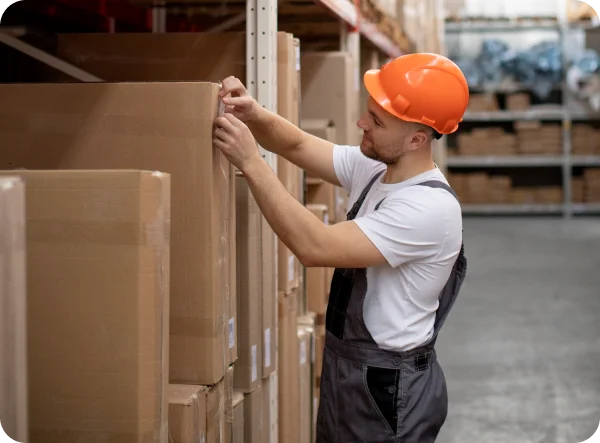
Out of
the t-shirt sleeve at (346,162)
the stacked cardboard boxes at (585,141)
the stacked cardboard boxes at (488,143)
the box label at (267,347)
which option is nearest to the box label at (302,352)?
the box label at (267,347)

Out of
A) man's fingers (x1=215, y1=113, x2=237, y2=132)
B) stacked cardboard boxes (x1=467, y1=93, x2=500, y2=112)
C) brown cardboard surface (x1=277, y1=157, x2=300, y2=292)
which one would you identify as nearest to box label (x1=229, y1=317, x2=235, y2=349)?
man's fingers (x1=215, y1=113, x2=237, y2=132)

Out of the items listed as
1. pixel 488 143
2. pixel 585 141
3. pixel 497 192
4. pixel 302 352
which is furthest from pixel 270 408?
pixel 585 141

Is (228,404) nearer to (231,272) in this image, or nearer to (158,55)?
(231,272)

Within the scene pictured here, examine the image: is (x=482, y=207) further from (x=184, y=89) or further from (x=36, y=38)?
(x=184, y=89)

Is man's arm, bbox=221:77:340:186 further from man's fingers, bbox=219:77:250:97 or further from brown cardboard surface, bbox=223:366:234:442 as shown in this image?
brown cardboard surface, bbox=223:366:234:442

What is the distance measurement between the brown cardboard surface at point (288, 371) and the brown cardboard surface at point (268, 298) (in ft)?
0.91

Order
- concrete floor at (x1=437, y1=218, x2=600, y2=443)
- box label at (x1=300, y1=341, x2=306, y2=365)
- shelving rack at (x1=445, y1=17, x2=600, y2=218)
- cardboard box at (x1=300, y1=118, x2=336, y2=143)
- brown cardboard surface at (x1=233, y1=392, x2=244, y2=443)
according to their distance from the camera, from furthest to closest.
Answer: shelving rack at (x1=445, y1=17, x2=600, y2=218), concrete floor at (x1=437, y1=218, x2=600, y2=443), cardboard box at (x1=300, y1=118, x2=336, y2=143), box label at (x1=300, y1=341, x2=306, y2=365), brown cardboard surface at (x1=233, y1=392, x2=244, y2=443)

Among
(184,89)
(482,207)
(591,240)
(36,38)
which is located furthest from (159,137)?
(482,207)

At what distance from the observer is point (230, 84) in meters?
2.23

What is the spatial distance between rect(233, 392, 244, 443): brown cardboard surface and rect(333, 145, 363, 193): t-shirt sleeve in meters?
0.68

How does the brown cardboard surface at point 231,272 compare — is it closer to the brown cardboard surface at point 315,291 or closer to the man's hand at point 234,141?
the man's hand at point 234,141

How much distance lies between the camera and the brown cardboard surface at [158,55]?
3012 mm

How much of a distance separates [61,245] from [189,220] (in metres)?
0.40

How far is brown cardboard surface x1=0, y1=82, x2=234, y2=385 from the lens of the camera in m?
2.05
